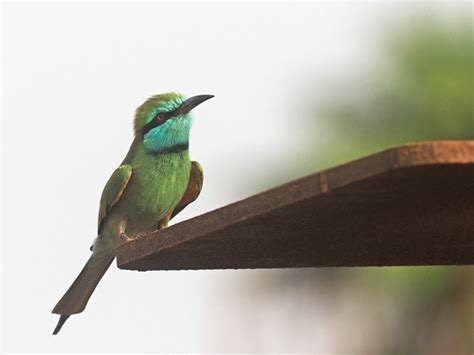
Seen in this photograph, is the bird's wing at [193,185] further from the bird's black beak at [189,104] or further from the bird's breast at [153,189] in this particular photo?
the bird's black beak at [189,104]

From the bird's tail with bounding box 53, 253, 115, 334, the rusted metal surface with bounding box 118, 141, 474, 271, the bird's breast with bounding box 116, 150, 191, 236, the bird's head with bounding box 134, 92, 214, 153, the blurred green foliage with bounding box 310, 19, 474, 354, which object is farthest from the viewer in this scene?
the blurred green foliage with bounding box 310, 19, 474, 354

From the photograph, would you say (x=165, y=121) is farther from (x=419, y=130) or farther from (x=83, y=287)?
(x=419, y=130)

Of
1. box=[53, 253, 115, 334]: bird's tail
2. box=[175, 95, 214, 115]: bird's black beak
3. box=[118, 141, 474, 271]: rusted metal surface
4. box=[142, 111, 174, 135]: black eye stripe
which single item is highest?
box=[175, 95, 214, 115]: bird's black beak

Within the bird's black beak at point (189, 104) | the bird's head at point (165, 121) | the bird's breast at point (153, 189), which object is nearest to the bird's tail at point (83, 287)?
the bird's breast at point (153, 189)

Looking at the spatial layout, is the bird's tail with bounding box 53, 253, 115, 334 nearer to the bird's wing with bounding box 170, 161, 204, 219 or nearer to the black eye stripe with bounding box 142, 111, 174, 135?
the bird's wing with bounding box 170, 161, 204, 219

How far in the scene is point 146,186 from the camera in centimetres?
483

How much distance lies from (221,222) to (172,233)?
24cm

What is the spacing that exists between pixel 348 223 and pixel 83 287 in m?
2.46

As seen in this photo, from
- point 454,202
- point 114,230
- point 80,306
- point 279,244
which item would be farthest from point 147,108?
point 454,202

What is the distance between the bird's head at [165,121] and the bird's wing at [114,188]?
25cm

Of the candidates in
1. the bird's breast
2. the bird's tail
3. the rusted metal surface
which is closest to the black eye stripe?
the bird's breast

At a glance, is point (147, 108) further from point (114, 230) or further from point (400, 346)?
point (400, 346)

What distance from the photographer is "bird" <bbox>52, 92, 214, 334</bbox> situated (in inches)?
188

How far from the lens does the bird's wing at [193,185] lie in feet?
16.5
